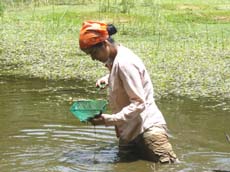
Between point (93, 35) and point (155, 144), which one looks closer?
point (93, 35)

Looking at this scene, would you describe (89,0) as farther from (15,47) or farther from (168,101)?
(168,101)

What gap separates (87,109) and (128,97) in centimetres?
36

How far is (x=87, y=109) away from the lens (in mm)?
4625

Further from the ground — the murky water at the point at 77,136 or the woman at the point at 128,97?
the woman at the point at 128,97

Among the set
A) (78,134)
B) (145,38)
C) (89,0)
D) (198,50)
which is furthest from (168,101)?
(89,0)

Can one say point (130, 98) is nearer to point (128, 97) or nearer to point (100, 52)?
point (128, 97)

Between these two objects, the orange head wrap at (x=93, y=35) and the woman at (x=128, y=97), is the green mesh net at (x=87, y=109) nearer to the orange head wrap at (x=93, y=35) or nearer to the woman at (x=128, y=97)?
the woman at (x=128, y=97)

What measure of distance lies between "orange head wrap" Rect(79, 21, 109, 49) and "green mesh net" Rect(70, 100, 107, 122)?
454 mm

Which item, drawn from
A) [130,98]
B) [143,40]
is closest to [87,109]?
[130,98]

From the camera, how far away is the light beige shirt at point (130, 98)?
4.62 metres

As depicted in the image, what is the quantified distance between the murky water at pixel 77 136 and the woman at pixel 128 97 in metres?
0.18

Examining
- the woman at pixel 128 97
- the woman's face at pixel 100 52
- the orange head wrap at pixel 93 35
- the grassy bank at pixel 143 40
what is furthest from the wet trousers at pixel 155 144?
the grassy bank at pixel 143 40

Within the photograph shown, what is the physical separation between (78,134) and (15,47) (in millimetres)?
5919

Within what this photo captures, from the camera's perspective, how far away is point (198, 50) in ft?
36.4
